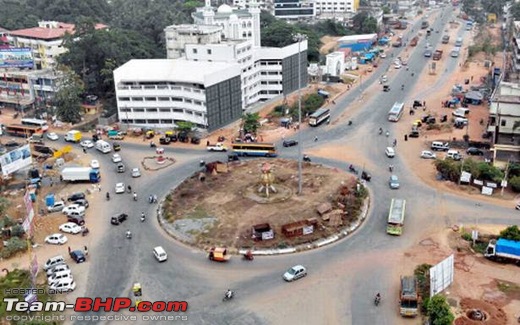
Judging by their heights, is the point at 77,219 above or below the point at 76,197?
below

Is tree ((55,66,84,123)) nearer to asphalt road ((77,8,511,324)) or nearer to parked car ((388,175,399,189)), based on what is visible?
asphalt road ((77,8,511,324))

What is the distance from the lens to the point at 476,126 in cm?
7725

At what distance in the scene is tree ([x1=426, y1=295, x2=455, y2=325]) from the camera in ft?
113

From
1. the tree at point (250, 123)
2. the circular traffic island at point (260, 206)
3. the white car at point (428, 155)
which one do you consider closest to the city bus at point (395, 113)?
the white car at point (428, 155)

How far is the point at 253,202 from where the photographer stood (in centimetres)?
5500

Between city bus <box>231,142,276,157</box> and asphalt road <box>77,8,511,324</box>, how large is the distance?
11434 millimetres

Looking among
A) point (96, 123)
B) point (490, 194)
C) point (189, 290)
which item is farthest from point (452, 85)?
point (189, 290)

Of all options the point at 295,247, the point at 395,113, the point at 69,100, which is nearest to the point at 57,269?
the point at 295,247

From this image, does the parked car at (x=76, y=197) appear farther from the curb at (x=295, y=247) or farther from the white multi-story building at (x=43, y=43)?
the white multi-story building at (x=43, y=43)

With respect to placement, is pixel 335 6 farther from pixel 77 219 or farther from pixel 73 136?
pixel 77 219

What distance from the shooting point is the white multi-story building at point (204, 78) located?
3024 inches

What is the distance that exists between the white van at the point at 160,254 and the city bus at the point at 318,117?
38980mm

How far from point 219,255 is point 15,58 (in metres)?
71.7

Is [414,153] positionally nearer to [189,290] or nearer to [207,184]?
[207,184]
